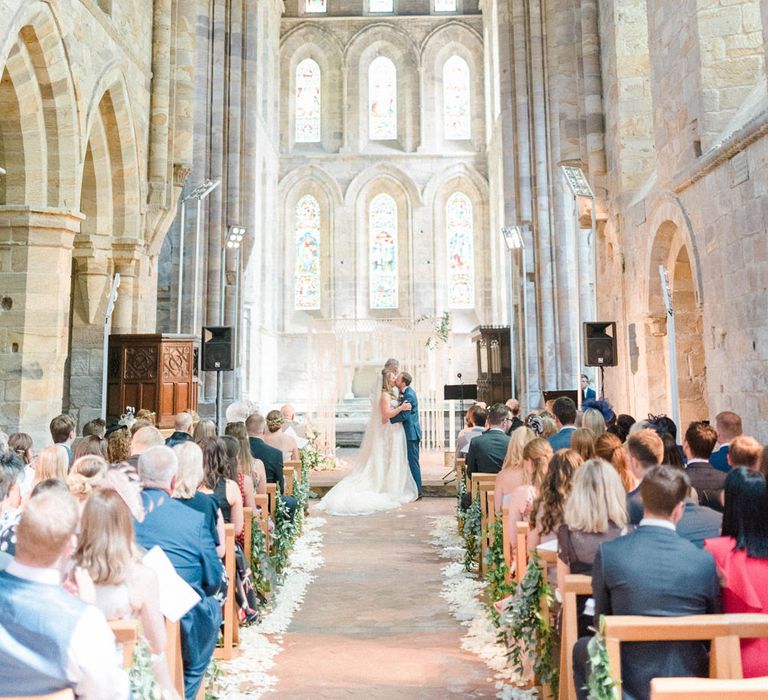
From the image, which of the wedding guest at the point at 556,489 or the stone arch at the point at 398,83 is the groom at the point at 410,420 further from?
the stone arch at the point at 398,83

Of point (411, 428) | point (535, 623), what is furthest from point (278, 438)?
point (535, 623)

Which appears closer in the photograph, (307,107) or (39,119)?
(39,119)

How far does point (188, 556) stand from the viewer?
3.02 metres

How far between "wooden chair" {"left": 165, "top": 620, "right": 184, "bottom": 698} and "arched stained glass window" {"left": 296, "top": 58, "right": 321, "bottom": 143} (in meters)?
23.5

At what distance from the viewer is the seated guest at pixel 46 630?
5.57 ft

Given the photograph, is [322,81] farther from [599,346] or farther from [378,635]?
[378,635]

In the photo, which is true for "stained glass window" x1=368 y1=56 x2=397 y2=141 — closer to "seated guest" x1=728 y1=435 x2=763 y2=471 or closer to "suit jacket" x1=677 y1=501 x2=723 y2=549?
"seated guest" x1=728 y1=435 x2=763 y2=471

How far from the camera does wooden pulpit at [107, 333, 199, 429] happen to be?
9.86 m

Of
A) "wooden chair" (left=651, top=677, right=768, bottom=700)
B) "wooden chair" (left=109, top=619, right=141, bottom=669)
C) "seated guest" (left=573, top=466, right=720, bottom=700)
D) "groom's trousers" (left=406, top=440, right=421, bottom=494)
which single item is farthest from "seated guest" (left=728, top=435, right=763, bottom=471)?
"groom's trousers" (left=406, top=440, right=421, bottom=494)

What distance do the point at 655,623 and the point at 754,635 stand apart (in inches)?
10.4

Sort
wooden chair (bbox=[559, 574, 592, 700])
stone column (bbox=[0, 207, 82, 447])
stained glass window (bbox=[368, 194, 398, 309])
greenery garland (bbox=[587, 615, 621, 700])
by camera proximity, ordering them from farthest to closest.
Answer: stained glass window (bbox=[368, 194, 398, 309])
stone column (bbox=[0, 207, 82, 447])
wooden chair (bbox=[559, 574, 592, 700])
greenery garland (bbox=[587, 615, 621, 700])

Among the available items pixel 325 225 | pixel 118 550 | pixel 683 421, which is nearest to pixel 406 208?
pixel 325 225

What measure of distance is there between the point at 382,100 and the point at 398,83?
30.1 inches

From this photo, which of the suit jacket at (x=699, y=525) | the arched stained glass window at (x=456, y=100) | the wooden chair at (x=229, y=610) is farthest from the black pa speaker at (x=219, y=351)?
the arched stained glass window at (x=456, y=100)
